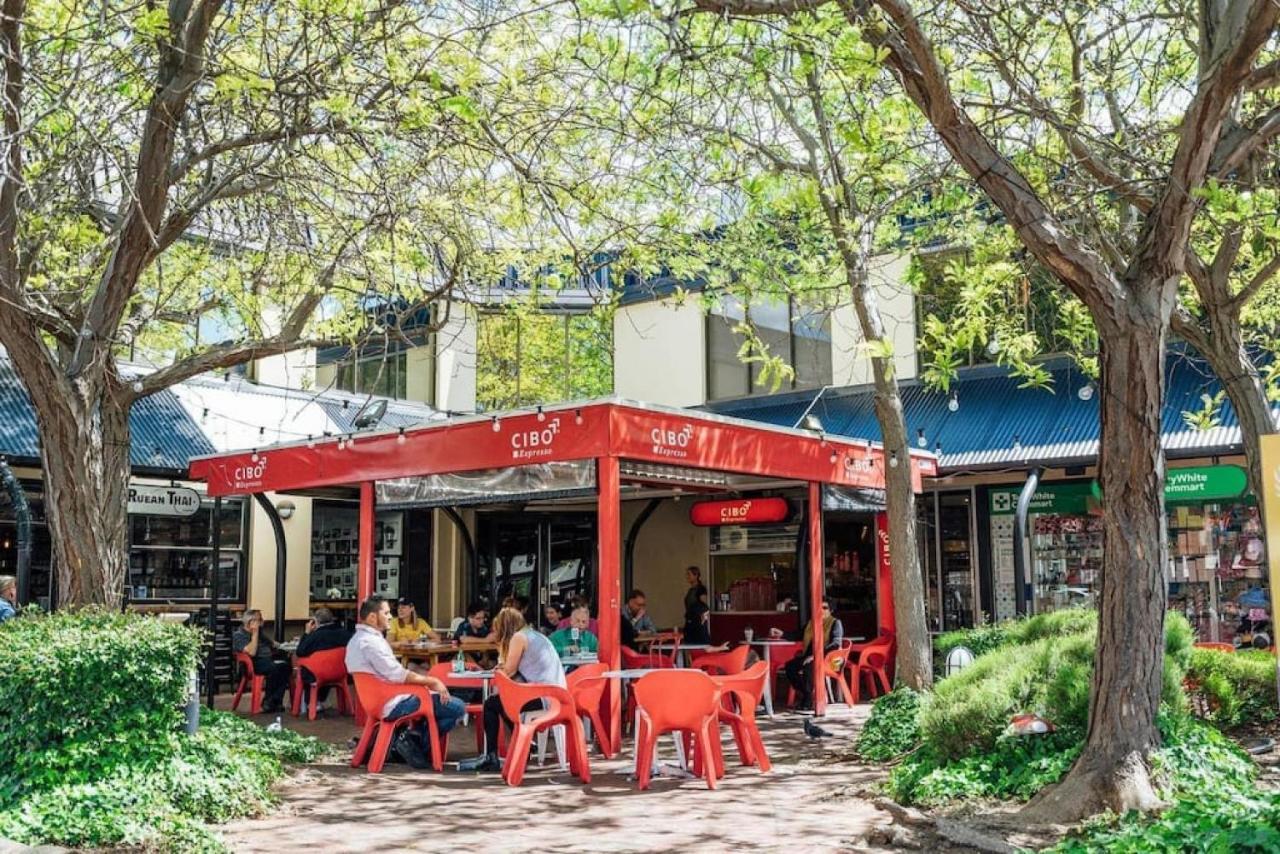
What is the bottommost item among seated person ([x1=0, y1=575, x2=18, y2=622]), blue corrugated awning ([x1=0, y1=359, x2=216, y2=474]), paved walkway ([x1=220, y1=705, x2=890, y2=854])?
paved walkway ([x1=220, y1=705, x2=890, y2=854])

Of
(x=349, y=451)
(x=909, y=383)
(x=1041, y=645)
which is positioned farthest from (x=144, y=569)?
(x=1041, y=645)

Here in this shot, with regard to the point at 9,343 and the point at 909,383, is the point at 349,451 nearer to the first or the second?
the point at 9,343

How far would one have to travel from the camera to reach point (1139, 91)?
414 inches

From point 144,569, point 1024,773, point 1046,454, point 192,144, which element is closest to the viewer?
point 1024,773

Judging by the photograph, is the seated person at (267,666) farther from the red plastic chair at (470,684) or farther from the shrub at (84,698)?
the shrub at (84,698)

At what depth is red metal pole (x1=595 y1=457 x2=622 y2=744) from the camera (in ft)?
35.8

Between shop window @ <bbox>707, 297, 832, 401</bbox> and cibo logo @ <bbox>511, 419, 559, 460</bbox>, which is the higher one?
shop window @ <bbox>707, 297, 832, 401</bbox>

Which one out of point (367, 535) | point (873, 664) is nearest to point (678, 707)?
point (367, 535)

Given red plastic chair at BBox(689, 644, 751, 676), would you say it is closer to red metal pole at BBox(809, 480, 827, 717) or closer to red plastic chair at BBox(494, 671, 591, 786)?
red metal pole at BBox(809, 480, 827, 717)

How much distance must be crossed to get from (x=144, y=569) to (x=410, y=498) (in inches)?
225

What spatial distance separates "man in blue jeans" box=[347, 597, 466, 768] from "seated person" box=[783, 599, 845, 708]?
16.7ft

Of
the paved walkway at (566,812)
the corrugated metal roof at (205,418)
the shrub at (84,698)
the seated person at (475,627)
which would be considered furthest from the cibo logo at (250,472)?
the shrub at (84,698)

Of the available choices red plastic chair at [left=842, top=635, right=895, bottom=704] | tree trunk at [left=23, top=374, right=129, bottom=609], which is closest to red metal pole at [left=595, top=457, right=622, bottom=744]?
tree trunk at [left=23, top=374, right=129, bottom=609]

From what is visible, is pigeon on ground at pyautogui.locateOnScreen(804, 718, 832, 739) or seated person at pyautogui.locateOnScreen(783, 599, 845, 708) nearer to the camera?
pigeon on ground at pyautogui.locateOnScreen(804, 718, 832, 739)
